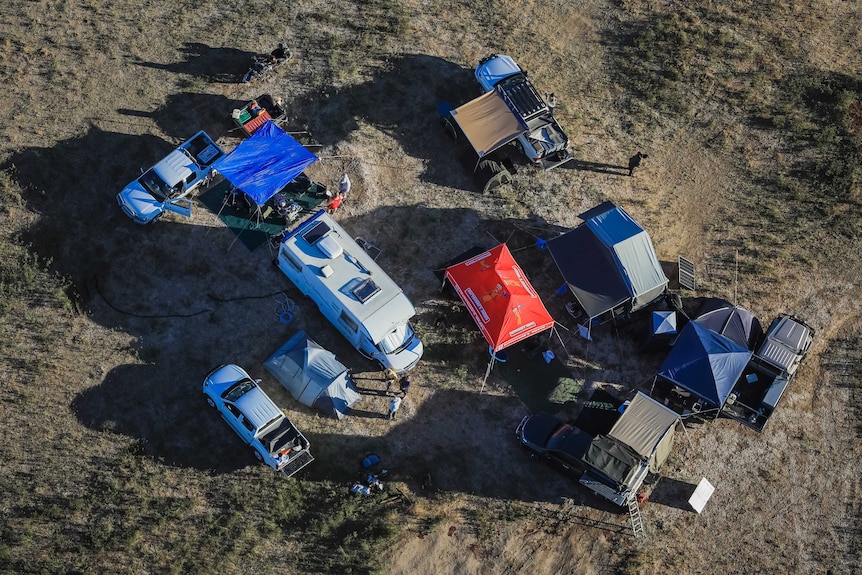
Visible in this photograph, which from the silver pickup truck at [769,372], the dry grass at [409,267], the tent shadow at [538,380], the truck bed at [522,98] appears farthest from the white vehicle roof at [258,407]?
the silver pickup truck at [769,372]

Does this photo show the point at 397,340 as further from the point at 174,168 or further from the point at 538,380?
the point at 174,168

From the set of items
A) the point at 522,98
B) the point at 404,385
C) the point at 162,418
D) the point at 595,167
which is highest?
the point at 522,98

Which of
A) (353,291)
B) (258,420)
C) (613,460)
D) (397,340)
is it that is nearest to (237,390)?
(258,420)

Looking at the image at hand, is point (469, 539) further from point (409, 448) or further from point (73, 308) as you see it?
point (73, 308)

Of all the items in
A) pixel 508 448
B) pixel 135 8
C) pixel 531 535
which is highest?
pixel 135 8

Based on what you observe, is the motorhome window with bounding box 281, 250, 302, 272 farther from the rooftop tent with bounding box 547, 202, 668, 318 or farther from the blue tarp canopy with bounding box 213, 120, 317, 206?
the rooftop tent with bounding box 547, 202, 668, 318

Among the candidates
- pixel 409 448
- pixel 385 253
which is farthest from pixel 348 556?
pixel 385 253

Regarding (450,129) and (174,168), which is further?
(450,129)
